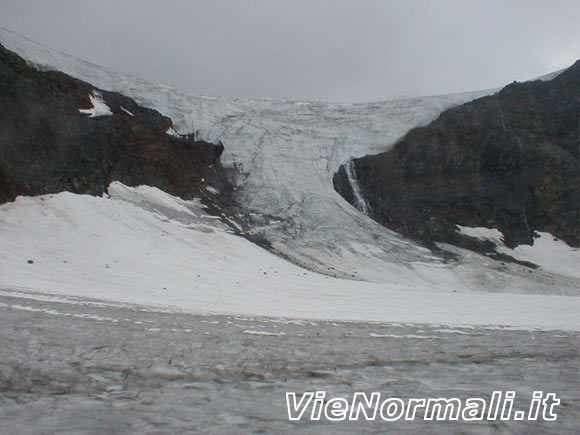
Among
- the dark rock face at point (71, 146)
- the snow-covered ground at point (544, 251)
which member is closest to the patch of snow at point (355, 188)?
the snow-covered ground at point (544, 251)

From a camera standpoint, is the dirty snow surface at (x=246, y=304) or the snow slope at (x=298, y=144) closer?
the dirty snow surface at (x=246, y=304)

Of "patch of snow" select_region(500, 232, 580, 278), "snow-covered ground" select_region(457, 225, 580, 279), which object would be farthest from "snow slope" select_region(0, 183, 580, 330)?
"patch of snow" select_region(500, 232, 580, 278)

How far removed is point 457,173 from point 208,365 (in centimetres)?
3867

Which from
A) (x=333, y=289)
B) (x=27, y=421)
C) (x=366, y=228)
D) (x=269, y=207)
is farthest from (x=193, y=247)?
(x=27, y=421)

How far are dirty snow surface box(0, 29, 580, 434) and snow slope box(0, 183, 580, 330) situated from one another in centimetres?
11

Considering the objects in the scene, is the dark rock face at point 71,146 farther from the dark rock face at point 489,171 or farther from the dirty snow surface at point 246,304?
the dark rock face at point 489,171

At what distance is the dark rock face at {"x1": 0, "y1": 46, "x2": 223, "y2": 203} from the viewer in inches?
791

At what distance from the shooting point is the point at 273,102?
44312 millimetres

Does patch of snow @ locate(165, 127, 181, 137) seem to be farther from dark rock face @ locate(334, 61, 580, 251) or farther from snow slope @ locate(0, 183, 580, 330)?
dark rock face @ locate(334, 61, 580, 251)

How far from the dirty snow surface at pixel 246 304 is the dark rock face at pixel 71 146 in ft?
4.33

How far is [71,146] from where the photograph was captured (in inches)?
904

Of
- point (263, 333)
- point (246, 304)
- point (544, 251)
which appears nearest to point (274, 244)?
point (246, 304)

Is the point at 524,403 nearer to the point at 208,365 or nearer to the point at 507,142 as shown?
the point at 208,365

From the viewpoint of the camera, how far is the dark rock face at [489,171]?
1357 inches
